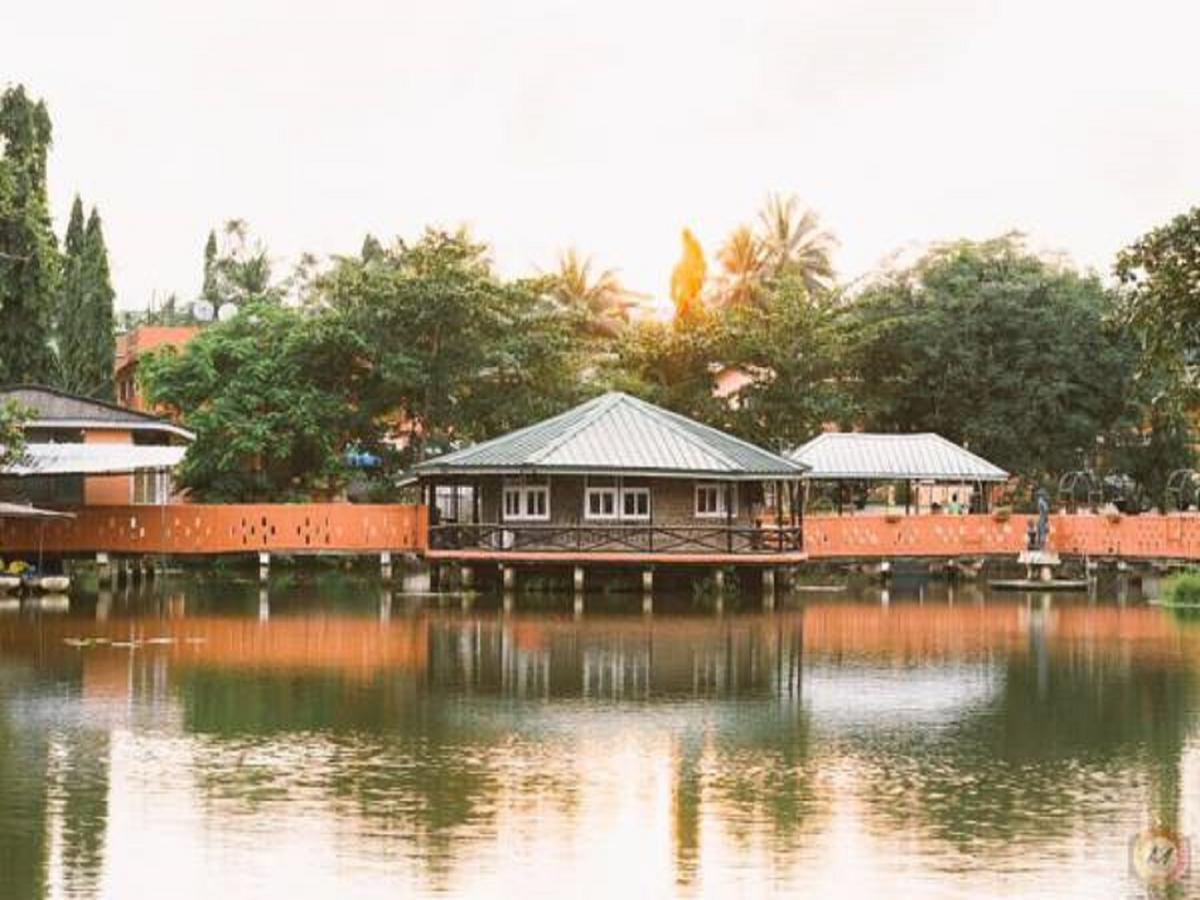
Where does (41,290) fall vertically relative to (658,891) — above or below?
above

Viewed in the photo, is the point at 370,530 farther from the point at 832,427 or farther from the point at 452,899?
the point at 452,899

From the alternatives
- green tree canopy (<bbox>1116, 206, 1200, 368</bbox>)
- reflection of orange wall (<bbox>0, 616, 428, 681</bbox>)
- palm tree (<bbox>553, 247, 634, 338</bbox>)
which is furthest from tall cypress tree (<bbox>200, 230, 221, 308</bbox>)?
green tree canopy (<bbox>1116, 206, 1200, 368</bbox>)

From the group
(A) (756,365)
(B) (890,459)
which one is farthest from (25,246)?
(B) (890,459)

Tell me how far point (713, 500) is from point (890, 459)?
1080 centimetres

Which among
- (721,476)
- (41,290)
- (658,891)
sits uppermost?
(41,290)

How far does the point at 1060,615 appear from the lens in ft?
152

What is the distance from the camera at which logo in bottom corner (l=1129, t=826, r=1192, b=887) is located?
17.0m

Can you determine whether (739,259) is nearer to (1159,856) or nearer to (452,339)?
(452,339)

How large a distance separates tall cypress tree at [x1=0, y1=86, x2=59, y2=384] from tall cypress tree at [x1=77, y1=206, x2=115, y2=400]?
208 inches

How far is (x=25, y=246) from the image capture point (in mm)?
55781

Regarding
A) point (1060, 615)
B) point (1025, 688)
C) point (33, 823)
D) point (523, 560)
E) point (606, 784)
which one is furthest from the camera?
point (523, 560)

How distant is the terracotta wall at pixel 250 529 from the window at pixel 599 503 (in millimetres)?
5574

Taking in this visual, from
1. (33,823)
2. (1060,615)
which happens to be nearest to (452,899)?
(33,823)

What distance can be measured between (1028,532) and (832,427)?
53.5ft
